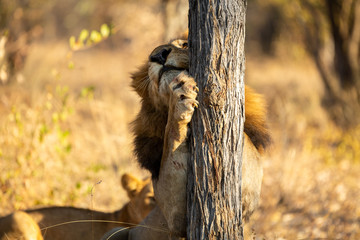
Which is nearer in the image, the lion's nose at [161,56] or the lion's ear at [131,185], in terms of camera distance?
the lion's nose at [161,56]

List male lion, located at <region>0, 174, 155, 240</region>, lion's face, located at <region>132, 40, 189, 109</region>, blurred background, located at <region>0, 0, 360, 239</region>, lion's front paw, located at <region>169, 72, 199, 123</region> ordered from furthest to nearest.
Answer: blurred background, located at <region>0, 0, 360, 239</region> < male lion, located at <region>0, 174, 155, 240</region> < lion's face, located at <region>132, 40, 189, 109</region> < lion's front paw, located at <region>169, 72, 199, 123</region>

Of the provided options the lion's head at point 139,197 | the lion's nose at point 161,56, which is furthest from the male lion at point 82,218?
the lion's nose at point 161,56

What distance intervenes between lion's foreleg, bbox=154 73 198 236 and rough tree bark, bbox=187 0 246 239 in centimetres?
6

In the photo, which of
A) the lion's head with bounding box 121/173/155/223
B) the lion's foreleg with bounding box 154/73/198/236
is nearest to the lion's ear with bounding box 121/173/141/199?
the lion's head with bounding box 121/173/155/223

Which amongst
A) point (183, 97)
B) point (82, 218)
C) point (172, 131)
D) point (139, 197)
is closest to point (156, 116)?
point (172, 131)

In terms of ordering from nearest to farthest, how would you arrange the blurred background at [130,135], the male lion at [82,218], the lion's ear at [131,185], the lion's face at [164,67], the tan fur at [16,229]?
the lion's face at [164,67]
the tan fur at [16,229]
the male lion at [82,218]
the lion's ear at [131,185]
the blurred background at [130,135]

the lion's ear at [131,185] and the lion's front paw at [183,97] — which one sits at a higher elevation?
the lion's front paw at [183,97]

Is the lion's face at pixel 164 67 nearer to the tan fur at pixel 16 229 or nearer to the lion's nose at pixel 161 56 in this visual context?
the lion's nose at pixel 161 56

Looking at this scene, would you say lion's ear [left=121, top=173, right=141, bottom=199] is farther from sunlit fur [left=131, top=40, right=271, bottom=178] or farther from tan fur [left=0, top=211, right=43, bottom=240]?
sunlit fur [left=131, top=40, right=271, bottom=178]

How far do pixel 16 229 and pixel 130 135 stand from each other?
3.72 feet

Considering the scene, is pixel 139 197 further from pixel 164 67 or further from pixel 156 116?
pixel 164 67

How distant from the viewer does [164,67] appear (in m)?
2.46

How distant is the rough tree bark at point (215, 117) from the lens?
2.29 metres

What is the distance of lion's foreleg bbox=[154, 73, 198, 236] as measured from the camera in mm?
2238
